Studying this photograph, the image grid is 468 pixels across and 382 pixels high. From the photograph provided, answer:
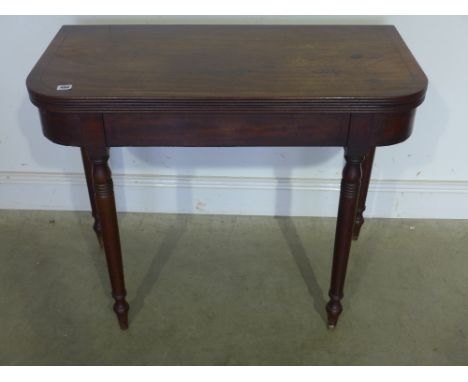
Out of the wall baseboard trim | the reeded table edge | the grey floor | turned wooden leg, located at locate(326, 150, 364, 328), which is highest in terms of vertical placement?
the reeded table edge

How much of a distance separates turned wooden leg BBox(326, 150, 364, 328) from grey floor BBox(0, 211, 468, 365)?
3.8 inches

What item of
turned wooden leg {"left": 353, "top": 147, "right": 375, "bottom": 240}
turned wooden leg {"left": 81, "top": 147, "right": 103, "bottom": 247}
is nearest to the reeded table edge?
turned wooden leg {"left": 353, "top": 147, "right": 375, "bottom": 240}

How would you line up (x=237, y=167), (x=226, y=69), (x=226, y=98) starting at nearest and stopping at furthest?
(x=226, y=98) → (x=226, y=69) → (x=237, y=167)

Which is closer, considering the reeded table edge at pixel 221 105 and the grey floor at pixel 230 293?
the reeded table edge at pixel 221 105

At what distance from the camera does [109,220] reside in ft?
4.41

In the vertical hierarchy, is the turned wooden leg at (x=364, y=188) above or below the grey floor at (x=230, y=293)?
above

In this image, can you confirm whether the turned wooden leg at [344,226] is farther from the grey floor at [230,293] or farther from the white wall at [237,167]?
the white wall at [237,167]

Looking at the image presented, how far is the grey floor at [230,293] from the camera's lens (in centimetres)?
150

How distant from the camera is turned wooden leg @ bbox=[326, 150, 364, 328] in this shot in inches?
50.1

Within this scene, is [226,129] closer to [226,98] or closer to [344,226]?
[226,98]

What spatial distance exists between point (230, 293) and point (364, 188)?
528 mm

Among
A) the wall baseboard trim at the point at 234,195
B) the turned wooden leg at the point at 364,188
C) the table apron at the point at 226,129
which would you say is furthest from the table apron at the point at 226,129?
the wall baseboard trim at the point at 234,195

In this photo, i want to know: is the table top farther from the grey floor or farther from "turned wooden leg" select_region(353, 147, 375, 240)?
the grey floor

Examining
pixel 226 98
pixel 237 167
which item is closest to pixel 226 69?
pixel 226 98
